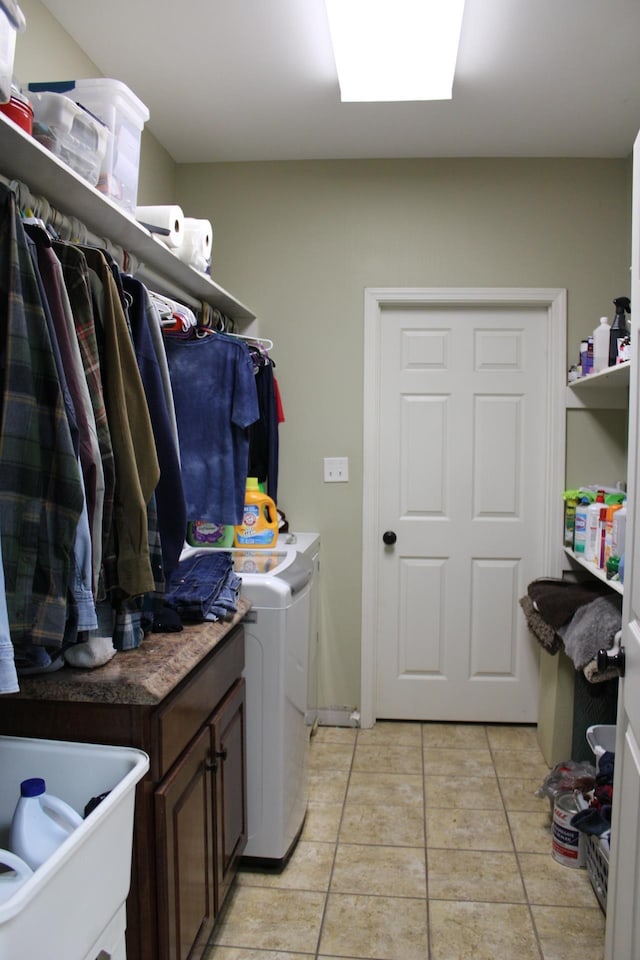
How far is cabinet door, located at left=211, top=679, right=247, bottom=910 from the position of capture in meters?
1.71

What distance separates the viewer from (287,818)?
2.12 metres

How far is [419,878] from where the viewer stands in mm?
2119

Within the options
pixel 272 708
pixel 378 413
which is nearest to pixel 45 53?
pixel 378 413

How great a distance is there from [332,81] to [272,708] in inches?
86.4

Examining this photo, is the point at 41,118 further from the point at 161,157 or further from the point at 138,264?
the point at 161,157

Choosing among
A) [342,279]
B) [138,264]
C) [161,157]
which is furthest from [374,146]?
[138,264]

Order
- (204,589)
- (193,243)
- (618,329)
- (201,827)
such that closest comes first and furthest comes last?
(201,827), (204,589), (193,243), (618,329)

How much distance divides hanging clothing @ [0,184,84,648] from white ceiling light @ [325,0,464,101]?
1.34 m

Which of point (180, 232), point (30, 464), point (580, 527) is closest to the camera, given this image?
point (30, 464)

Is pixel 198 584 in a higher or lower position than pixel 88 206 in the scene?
lower

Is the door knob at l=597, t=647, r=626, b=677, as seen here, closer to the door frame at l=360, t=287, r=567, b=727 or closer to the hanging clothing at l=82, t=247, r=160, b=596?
the hanging clothing at l=82, t=247, r=160, b=596

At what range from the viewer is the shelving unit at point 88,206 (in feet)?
3.93

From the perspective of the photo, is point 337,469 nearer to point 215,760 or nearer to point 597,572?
point 597,572

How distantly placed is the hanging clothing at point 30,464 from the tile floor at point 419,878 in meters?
1.31
